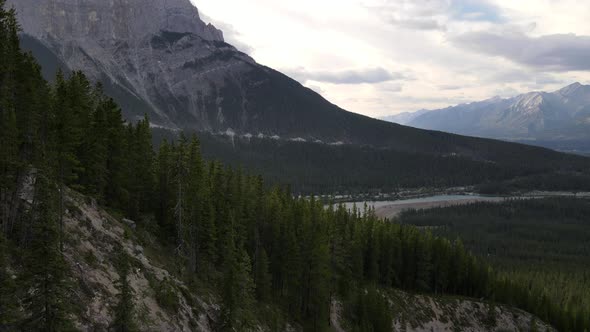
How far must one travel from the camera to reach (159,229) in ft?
165

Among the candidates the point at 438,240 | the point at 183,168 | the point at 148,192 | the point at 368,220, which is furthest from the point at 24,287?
the point at 438,240

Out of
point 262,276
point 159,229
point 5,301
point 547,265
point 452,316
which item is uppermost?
point 5,301

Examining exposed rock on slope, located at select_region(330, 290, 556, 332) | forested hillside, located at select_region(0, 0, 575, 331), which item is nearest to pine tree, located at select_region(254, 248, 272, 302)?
forested hillside, located at select_region(0, 0, 575, 331)

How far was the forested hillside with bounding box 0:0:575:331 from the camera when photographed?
2366 cm

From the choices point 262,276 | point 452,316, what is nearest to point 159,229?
point 262,276

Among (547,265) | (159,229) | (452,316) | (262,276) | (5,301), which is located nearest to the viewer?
(5,301)

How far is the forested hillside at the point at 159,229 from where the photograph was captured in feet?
77.6

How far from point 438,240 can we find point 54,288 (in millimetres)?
86048

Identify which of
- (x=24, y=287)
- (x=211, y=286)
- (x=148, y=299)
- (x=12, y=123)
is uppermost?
(x=12, y=123)

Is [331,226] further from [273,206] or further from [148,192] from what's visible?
[148,192]

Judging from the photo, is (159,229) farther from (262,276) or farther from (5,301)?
(5,301)

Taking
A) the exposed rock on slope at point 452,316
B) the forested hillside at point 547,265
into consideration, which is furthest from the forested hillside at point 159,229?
the forested hillside at point 547,265

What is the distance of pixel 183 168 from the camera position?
45.6m

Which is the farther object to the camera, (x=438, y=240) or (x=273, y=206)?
(x=438, y=240)
